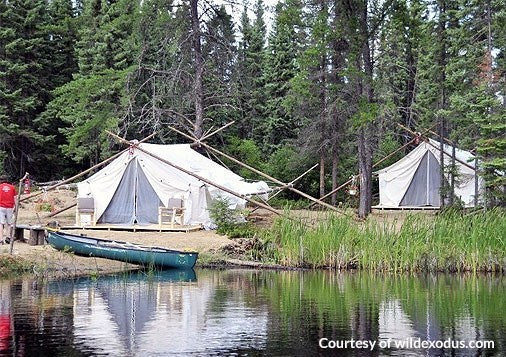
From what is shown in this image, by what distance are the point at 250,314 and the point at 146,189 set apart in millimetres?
15482

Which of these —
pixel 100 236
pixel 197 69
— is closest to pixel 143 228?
pixel 100 236

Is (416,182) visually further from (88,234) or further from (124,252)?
(124,252)

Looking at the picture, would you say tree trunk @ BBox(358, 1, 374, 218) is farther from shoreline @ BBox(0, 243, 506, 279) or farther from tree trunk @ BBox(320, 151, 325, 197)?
shoreline @ BBox(0, 243, 506, 279)

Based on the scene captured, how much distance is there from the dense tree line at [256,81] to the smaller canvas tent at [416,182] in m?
1.50

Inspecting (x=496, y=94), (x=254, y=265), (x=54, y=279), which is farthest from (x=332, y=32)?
(x=54, y=279)

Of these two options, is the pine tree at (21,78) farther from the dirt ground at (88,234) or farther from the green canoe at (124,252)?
the green canoe at (124,252)

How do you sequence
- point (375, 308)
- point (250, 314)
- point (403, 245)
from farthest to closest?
point (403, 245)
point (375, 308)
point (250, 314)

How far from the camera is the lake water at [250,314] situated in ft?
38.5

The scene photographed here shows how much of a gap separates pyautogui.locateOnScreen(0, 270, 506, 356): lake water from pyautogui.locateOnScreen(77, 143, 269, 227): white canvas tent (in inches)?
326

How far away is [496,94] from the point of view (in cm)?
2752

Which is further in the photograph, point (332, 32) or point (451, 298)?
point (332, 32)

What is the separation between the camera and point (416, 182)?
4091 centimetres

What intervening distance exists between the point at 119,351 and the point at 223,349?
1390mm

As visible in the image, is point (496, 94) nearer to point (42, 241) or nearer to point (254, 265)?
point (254, 265)
